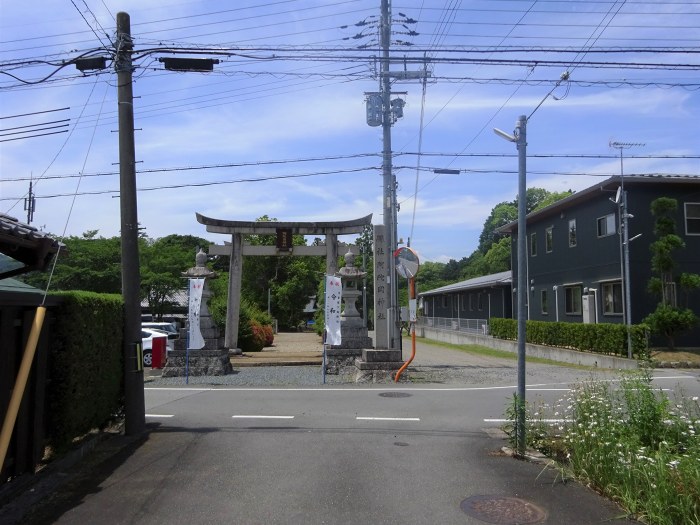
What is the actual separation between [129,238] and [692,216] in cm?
2144

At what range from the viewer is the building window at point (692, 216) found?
73.9ft

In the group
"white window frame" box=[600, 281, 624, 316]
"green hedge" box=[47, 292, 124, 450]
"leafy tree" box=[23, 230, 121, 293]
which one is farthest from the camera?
"leafy tree" box=[23, 230, 121, 293]

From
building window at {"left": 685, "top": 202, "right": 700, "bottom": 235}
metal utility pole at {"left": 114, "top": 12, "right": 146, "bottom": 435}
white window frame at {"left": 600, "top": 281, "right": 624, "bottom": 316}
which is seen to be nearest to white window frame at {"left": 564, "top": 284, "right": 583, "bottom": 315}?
white window frame at {"left": 600, "top": 281, "right": 624, "bottom": 316}

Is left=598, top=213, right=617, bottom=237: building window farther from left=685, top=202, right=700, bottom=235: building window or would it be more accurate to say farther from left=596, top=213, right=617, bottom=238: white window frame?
left=685, top=202, right=700, bottom=235: building window

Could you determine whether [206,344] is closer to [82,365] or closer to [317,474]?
[82,365]

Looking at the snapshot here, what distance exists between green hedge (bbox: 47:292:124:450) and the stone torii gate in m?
12.4

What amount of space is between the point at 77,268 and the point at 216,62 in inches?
1157

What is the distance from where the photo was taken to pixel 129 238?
8.88 meters

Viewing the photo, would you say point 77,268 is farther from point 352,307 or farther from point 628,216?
point 628,216

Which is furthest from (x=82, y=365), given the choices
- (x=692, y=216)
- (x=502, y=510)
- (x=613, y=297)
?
(x=692, y=216)

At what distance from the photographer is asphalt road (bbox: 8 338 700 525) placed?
5.25m

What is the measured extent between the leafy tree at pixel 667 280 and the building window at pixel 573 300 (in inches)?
211

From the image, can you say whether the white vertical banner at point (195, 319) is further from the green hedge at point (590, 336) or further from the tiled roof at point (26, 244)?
the green hedge at point (590, 336)

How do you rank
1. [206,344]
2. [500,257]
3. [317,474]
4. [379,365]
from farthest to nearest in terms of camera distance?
[500,257] → [206,344] → [379,365] → [317,474]
